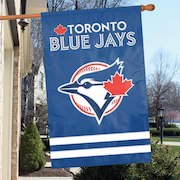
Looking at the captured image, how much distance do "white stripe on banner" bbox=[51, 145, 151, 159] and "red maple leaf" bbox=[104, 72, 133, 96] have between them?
44 cm

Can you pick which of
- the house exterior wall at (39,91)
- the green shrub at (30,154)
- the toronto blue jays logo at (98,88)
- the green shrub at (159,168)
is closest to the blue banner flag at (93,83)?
the toronto blue jays logo at (98,88)

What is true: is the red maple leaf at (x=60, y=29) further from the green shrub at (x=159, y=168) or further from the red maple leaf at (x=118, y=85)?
the green shrub at (x=159, y=168)

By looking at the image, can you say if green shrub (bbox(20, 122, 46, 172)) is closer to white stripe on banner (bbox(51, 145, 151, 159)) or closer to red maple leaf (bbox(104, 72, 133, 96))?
white stripe on banner (bbox(51, 145, 151, 159))

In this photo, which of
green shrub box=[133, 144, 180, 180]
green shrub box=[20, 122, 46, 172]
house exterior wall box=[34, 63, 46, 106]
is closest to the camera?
green shrub box=[133, 144, 180, 180]

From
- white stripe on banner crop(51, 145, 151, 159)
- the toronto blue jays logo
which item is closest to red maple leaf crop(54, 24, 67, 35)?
the toronto blue jays logo

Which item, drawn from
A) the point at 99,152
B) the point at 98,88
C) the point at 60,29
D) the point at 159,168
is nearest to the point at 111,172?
the point at 159,168

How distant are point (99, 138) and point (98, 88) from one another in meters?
0.39

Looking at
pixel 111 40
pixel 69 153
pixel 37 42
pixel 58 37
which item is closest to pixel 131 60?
pixel 111 40

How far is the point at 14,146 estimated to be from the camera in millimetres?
7422

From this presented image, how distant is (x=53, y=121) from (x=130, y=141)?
2.05ft

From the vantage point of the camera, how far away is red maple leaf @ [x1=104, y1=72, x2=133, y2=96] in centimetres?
302

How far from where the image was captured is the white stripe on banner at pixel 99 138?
3.03m

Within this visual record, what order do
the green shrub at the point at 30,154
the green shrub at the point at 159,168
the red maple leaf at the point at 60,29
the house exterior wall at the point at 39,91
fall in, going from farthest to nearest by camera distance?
the house exterior wall at the point at 39,91 < the green shrub at the point at 30,154 < the green shrub at the point at 159,168 < the red maple leaf at the point at 60,29

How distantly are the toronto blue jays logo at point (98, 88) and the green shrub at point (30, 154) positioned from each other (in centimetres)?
1063
